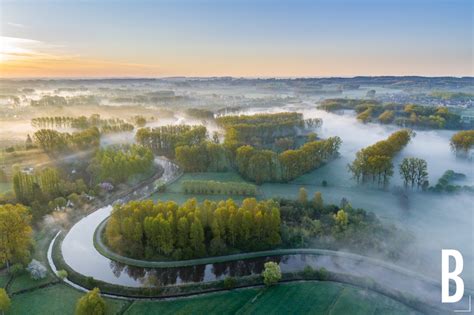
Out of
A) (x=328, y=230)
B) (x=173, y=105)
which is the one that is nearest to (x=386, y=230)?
(x=328, y=230)

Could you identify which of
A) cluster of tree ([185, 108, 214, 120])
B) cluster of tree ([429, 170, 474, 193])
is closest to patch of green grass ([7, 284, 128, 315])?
cluster of tree ([429, 170, 474, 193])

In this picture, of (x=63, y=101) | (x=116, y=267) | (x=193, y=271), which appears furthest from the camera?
(x=63, y=101)

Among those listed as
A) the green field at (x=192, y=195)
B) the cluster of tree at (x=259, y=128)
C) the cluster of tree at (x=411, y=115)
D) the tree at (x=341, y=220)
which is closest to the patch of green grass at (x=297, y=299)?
the tree at (x=341, y=220)

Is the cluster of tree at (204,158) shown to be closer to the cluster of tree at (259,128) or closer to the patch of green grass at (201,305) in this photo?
the cluster of tree at (259,128)

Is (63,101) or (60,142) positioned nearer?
(60,142)

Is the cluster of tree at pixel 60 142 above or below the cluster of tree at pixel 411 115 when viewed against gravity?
below

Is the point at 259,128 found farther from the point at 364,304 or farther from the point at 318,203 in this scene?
the point at 364,304

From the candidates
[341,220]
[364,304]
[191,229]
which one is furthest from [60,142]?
[364,304]
